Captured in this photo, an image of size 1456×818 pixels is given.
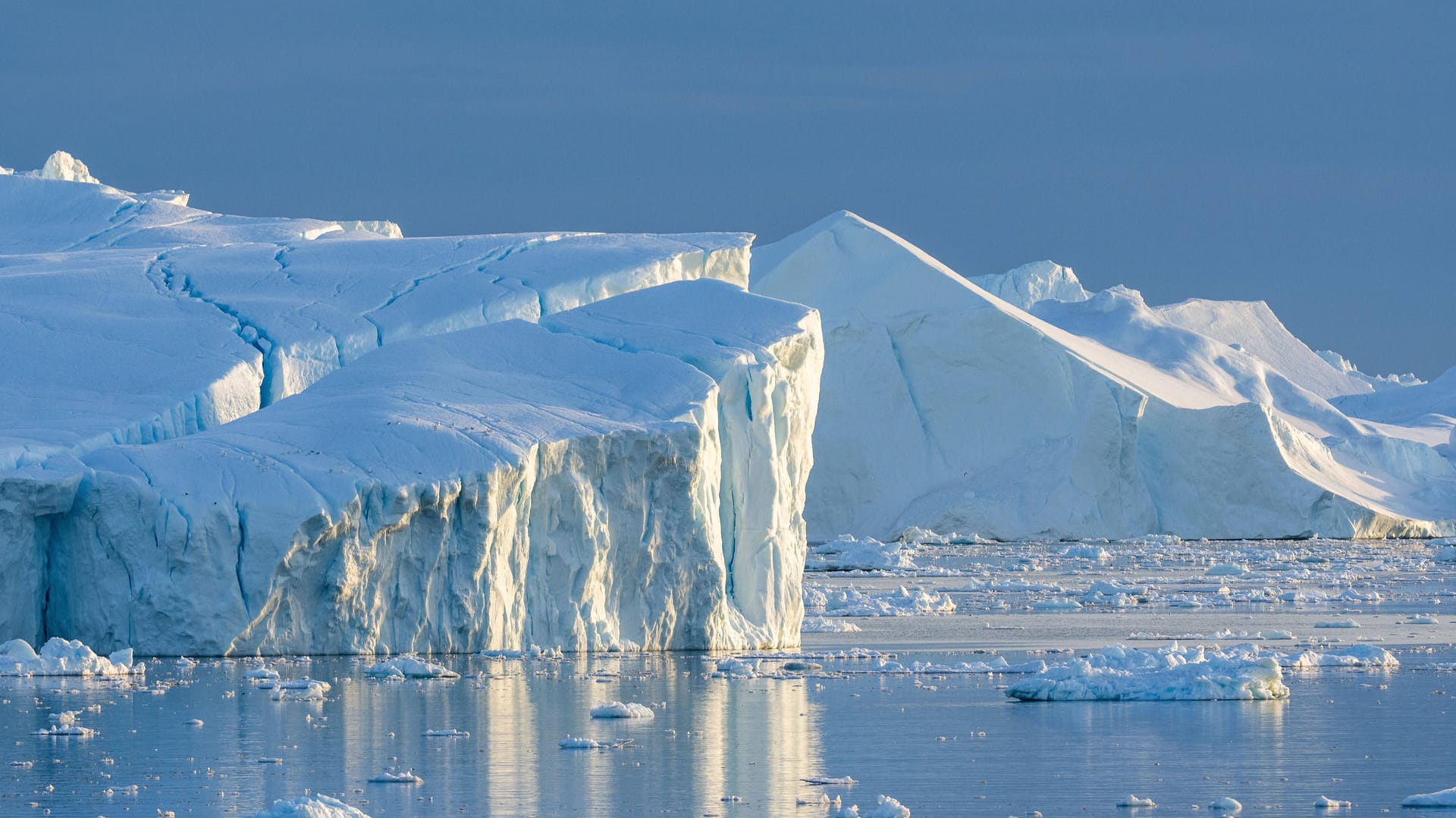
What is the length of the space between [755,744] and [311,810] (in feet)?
12.4

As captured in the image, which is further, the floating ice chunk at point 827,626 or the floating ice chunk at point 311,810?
the floating ice chunk at point 827,626

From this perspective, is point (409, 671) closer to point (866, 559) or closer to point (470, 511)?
point (470, 511)

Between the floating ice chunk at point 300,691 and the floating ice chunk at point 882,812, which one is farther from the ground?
the floating ice chunk at point 300,691

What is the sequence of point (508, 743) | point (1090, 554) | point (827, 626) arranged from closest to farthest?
point (508, 743)
point (827, 626)
point (1090, 554)

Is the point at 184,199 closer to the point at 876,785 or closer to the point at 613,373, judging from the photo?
the point at 613,373

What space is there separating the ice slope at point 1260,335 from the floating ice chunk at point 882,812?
6254cm

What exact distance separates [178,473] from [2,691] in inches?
105

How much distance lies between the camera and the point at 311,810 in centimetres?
932

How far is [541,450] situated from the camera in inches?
725

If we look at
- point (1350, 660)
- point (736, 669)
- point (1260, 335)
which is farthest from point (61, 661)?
point (1260, 335)

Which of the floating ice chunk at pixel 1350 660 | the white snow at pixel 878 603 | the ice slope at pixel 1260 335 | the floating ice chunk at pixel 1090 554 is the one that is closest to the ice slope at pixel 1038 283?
the ice slope at pixel 1260 335

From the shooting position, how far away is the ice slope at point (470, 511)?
17.5 meters

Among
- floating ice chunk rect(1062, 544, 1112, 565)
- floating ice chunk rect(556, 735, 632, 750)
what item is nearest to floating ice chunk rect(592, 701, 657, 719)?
floating ice chunk rect(556, 735, 632, 750)

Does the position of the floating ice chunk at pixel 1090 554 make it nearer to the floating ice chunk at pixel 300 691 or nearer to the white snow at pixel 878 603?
the white snow at pixel 878 603
